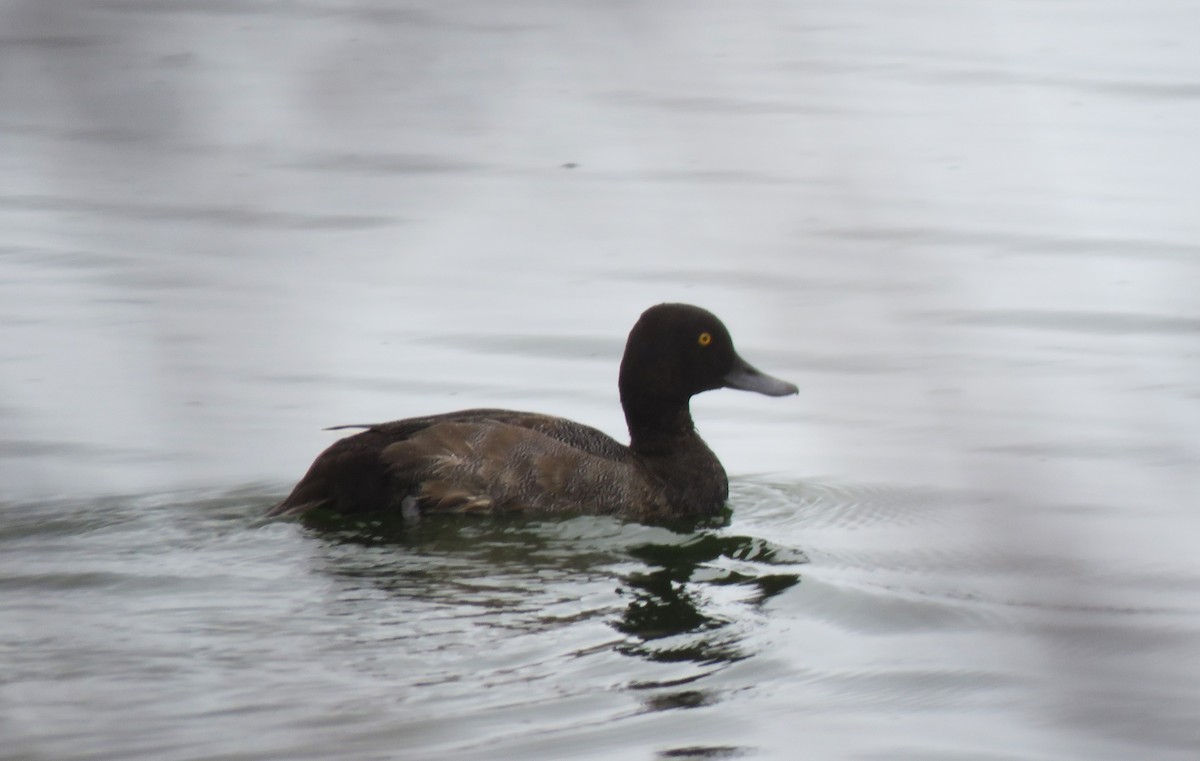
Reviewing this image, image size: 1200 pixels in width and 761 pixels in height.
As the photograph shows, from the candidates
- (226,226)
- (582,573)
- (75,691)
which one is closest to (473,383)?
(582,573)

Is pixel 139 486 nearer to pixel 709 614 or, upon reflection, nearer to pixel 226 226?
pixel 709 614

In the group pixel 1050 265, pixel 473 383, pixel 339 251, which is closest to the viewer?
pixel 339 251

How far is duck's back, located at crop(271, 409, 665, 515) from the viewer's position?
23.5ft

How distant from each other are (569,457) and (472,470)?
452 mm

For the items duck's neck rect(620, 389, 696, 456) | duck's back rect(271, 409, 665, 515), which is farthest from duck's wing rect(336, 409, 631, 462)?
duck's neck rect(620, 389, 696, 456)

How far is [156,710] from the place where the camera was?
4.94 m

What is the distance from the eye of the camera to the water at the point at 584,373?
175cm

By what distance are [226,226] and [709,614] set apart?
4250 mm

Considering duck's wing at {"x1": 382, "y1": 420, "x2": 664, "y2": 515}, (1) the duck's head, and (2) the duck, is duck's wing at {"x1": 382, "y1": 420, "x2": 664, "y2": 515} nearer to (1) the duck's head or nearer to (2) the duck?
(2) the duck

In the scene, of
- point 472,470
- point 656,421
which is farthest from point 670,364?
point 472,470

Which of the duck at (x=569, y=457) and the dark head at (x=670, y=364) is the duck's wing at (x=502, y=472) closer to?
the duck at (x=569, y=457)

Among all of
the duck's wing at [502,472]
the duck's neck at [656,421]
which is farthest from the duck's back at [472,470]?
the duck's neck at [656,421]

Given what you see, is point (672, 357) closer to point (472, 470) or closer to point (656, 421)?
point (656, 421)

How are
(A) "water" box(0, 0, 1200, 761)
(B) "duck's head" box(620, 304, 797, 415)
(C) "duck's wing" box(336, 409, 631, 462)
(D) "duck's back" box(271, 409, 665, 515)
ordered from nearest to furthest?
1. (A) "water" box(0, 0, 1200, 761)
2. (D) "duck's back" box(271, 409, 665, 515)
3. (C) "duck's wing" box(336, 409, 631, 462)
4. (B) "duck's head" box(620, 304, 797, 415)
